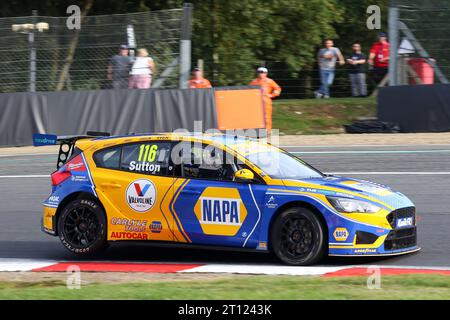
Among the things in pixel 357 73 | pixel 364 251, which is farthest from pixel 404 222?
pixel 357 73

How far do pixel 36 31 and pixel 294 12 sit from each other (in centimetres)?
1268

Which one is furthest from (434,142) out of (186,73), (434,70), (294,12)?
(294,12)

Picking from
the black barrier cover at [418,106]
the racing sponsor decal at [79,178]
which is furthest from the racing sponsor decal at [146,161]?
the black barrier cover at [418,106]

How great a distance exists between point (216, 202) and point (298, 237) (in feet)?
3.11

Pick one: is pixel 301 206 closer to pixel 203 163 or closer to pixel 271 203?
pixel 271 203

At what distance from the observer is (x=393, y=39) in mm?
22859

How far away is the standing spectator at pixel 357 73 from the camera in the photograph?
83.5 ft

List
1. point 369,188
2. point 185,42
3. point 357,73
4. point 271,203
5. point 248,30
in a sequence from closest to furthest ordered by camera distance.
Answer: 1. point 271,203
2. point 369,188
3. point 185,42
4. point 357,73
5. point 248,30

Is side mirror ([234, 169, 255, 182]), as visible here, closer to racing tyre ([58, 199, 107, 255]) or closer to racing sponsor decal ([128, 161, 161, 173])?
racing sponsor decal ([128, 161, 161, 173])

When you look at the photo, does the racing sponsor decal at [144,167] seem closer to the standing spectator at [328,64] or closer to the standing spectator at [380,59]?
the standing spectator at [380,59]

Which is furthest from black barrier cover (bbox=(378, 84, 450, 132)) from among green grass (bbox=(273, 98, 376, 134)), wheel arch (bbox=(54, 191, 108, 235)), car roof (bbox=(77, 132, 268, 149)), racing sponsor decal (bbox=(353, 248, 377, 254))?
wheel arch (bbox=(54, 191, 108, 235))

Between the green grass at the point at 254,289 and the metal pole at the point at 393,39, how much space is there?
14.7 metres
